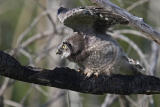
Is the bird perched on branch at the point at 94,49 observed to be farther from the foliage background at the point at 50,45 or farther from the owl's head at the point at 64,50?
the foliage background at the point at 50,45

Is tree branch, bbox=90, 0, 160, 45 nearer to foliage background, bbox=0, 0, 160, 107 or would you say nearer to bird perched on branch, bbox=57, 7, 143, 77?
bird perched on branch, bbox=57, 7, 143, 77

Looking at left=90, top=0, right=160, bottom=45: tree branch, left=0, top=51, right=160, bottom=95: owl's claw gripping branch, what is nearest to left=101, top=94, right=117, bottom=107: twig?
left=0, top=51, right=160, bottom=95: owl's claw gripping branch

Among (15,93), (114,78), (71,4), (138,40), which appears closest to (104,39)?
(114,78)

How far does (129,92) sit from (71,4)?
2.14 meters

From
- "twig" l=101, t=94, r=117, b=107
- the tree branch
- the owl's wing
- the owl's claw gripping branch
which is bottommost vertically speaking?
the owl's claw gripping branch

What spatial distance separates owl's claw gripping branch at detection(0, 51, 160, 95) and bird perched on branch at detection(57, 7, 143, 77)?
0.09m

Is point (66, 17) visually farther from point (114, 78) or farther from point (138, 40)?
point (138, 40)

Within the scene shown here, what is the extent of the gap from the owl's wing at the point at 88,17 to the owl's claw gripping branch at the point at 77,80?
0.28 m

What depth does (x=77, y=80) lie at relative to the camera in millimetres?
2035

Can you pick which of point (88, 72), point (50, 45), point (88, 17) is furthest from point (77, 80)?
point (50, 45)

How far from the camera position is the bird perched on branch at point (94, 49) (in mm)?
2154

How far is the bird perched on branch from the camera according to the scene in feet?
7.07

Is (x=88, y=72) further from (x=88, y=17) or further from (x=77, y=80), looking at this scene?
(x=88, y=17)

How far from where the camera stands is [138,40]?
498 cm
